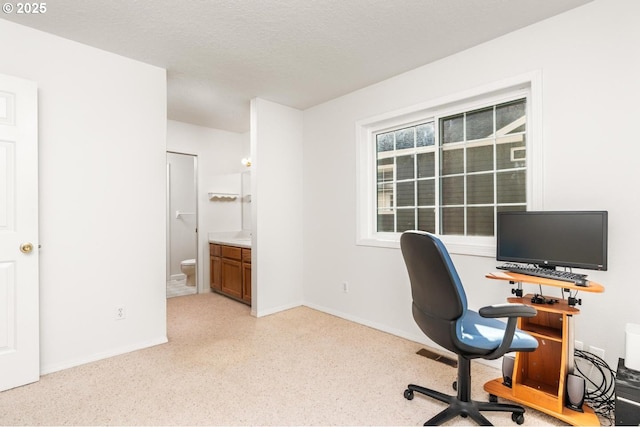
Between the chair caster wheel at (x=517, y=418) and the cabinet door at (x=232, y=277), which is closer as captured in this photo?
the chair caster wheel at (x=517, y=418)

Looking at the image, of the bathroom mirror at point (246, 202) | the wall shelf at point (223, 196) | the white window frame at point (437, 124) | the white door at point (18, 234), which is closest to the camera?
the white door at point (18, 234)

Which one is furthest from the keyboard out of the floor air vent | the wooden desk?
the floor air vent

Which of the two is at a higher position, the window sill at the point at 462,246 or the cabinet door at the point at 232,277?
the window sill at the point at 462,246

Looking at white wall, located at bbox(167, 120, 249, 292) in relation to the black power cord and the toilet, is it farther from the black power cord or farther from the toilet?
the black power cord

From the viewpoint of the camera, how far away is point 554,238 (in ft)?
6.52

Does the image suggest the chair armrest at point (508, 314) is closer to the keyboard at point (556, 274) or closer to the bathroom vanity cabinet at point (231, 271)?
the keyboard at point (556, 274)

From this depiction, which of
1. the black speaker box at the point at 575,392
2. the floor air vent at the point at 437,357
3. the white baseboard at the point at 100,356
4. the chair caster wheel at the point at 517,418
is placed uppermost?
the black speaker box at the point at 575,392

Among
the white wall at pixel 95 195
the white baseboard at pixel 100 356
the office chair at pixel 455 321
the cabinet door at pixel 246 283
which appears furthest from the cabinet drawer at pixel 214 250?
the office chair at pixel 455 321

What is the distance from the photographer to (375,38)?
253cm

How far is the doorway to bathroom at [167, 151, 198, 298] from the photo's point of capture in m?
4.92

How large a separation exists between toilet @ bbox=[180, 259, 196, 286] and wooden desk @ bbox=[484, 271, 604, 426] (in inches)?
165

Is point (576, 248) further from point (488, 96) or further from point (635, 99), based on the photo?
point (488, 96)

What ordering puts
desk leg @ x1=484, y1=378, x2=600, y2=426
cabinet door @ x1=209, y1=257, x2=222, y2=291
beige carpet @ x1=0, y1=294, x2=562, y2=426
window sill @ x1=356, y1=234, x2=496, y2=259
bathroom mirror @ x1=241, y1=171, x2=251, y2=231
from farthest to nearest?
1. bathroom mirror @ x1=241, y1=171, x2=251, y2=231
2. cabinet door @ x1=209, y1=257, x2=222, y2=291
3. window sill @ x1=356, y1=234, x2=496, y2=259
4. beige carpet @ x1=0, y1=294, x2=562, y2=426
5. desk leg @ x1=484, y1=378, x2=600, y2=426

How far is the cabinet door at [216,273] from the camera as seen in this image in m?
4.79
